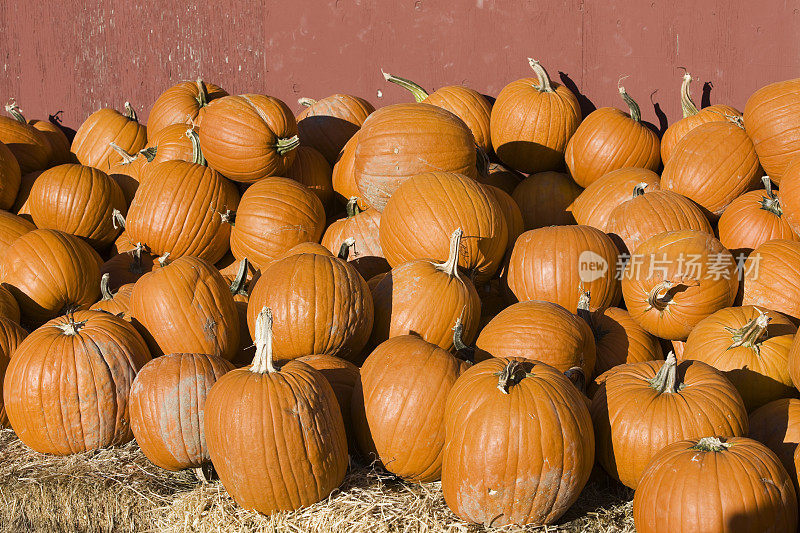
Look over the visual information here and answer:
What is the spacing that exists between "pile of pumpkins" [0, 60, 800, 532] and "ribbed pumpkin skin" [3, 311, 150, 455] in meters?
0.01

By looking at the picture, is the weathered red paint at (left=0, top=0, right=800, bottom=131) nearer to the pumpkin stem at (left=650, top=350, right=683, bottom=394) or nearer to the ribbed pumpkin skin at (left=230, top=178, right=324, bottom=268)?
the ribbed pumpkin skin at (left=230, top=178, right=324, bottom=268)

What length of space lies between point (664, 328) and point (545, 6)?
2.77 m

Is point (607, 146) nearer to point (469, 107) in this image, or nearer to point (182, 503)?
point (469, 107)

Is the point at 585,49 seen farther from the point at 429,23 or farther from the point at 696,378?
the point at 696,378

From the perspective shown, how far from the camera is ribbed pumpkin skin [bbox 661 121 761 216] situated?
4.39 metres

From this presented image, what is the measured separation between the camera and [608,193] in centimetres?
459

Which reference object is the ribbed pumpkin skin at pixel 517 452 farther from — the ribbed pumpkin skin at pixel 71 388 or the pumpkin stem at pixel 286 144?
the pumpkin stem at pixel 286 144

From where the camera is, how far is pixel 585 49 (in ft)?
17.7

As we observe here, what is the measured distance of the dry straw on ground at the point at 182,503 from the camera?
2863mm

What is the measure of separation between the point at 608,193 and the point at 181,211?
2.65 m

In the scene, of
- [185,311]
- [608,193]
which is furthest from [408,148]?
[185,311]

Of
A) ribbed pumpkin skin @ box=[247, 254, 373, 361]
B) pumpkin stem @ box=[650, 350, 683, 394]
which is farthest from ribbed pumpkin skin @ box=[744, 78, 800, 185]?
ribbed pumpkin skin @ box=[247, 254, 373, 361]

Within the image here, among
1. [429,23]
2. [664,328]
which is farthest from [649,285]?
[429,23]

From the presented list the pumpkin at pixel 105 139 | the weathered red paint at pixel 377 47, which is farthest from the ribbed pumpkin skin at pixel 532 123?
→ the pumpkin at pixel 105 139
